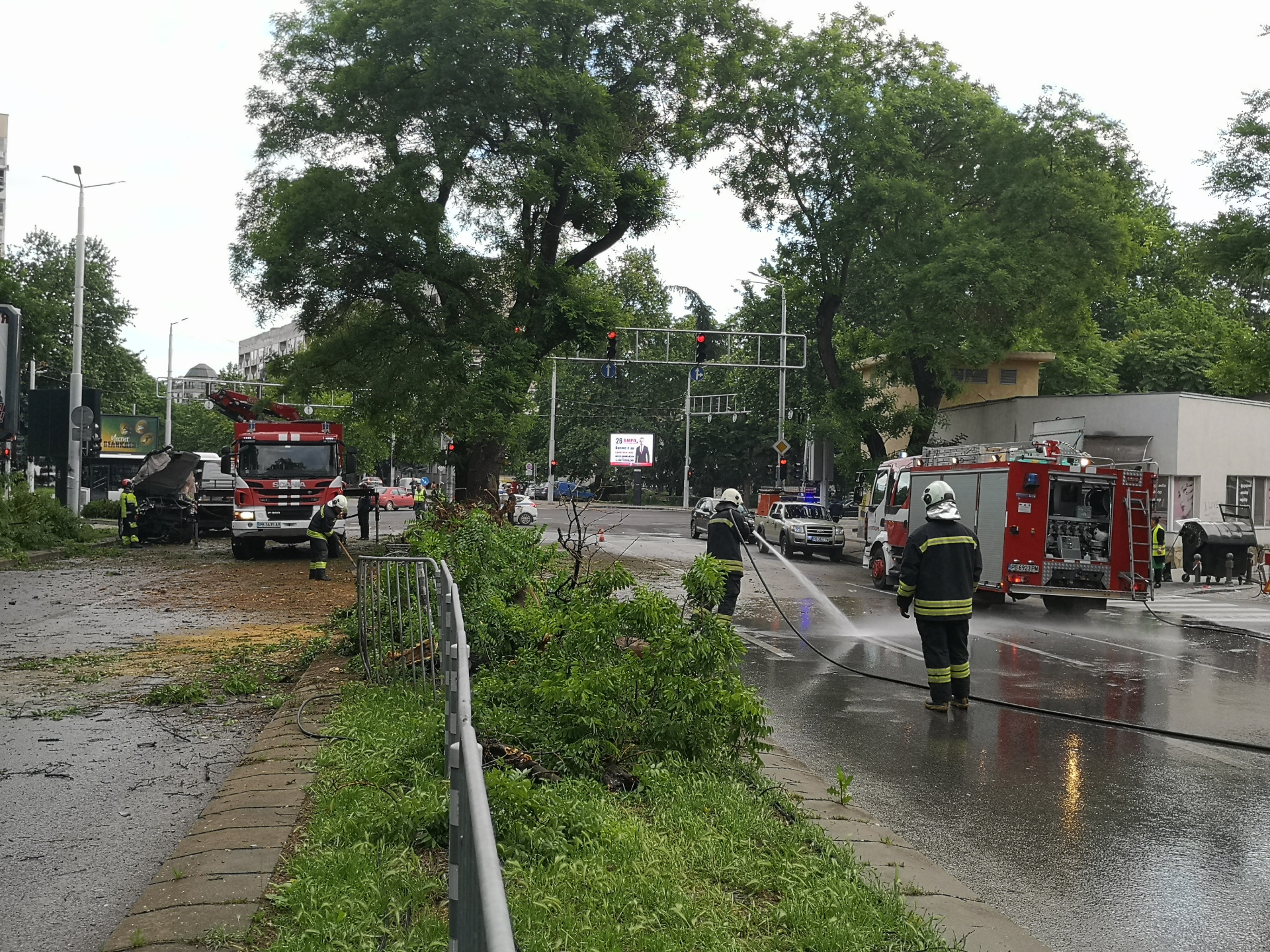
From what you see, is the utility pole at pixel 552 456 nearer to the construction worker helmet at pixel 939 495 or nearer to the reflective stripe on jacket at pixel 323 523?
the reflective stripe on jacket at pixel 323 523

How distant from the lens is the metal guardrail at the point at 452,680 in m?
1.70

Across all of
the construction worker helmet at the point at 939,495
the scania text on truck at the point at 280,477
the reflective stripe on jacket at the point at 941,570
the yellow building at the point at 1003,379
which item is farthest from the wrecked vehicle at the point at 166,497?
the yellow building at the point at 1003,379

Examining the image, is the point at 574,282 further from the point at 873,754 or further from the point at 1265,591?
the point at 873,754

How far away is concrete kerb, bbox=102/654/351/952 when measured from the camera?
11.9 ft

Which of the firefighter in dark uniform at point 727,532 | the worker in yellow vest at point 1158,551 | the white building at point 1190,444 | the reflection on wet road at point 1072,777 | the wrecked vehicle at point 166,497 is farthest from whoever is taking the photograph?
the white building at point 1190,444

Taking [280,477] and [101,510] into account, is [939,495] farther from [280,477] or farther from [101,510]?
[101,510]

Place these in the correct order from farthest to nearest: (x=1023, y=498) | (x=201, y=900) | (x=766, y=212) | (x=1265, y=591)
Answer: (x=766, y=212) → (x=1265, y=591) → (x=1023, y=498) → (x=201, y=900)

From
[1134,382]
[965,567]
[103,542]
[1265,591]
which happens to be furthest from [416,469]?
[965,567]

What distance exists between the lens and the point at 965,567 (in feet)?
31.0

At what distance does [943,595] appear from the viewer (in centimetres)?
930

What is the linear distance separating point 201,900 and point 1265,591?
962 inches

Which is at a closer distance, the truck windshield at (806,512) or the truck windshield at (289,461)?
the truck windshield at (289,461)

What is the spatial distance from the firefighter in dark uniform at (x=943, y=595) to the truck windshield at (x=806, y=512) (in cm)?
2396

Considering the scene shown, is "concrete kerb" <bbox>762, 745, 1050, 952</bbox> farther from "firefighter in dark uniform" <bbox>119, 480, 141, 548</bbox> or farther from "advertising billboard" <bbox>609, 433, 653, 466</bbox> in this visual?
"advertising billboard" <bbox>609, 433, 653, 466</bbox>
